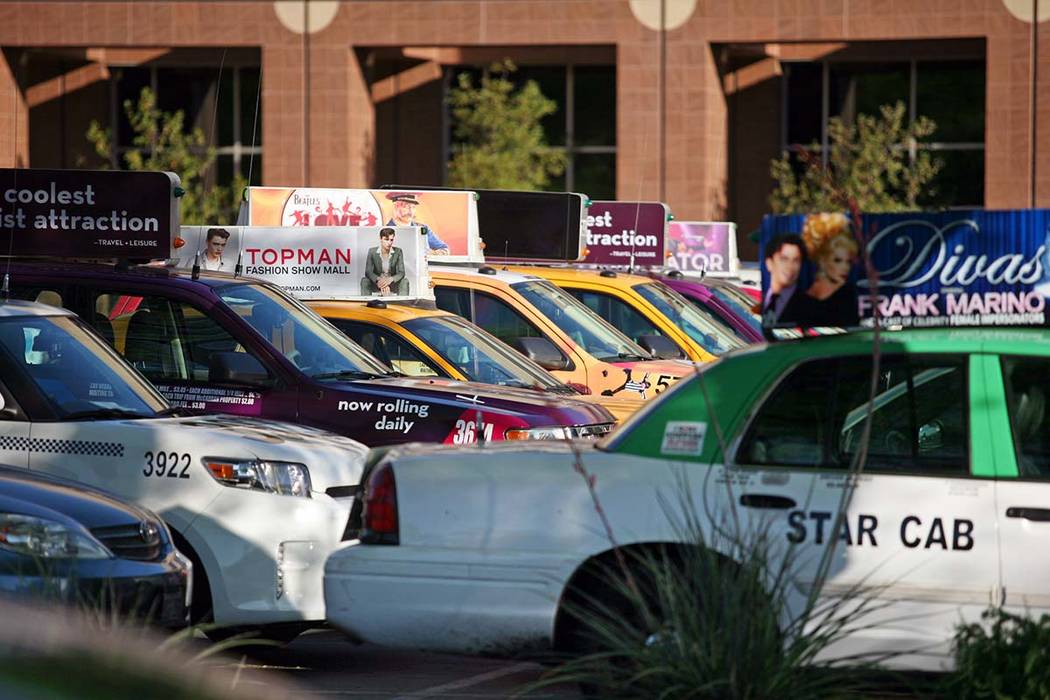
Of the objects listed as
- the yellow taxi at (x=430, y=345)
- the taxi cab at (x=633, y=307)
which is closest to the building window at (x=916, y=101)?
the taxi cab at (x=633, y=307)

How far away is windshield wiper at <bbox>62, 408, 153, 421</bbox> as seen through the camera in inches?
312

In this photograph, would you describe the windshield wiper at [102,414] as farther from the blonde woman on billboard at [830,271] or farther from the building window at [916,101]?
the building window at [916,101]

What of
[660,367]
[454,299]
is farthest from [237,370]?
[660,367]

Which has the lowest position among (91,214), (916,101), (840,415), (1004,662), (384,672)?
(384,672)

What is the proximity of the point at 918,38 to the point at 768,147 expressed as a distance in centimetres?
563

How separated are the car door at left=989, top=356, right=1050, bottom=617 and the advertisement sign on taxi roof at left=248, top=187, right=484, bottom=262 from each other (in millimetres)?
8185

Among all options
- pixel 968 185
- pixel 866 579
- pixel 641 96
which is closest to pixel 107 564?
pixel 866 579

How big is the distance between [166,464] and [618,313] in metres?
7.56

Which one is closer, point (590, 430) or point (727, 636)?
point (727, 636)

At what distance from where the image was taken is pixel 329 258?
12.0 m

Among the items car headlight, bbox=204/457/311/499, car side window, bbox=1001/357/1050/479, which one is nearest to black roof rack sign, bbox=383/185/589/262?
car headlight, bbox=204/457/311/499

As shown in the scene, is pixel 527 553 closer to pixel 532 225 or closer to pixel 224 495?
pixel 224 495

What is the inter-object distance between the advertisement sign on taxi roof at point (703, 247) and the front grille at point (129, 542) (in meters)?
15.5

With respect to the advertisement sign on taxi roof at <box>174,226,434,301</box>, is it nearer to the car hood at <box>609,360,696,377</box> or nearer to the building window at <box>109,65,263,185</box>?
the car hood at <box>609,360,696,377</box>
